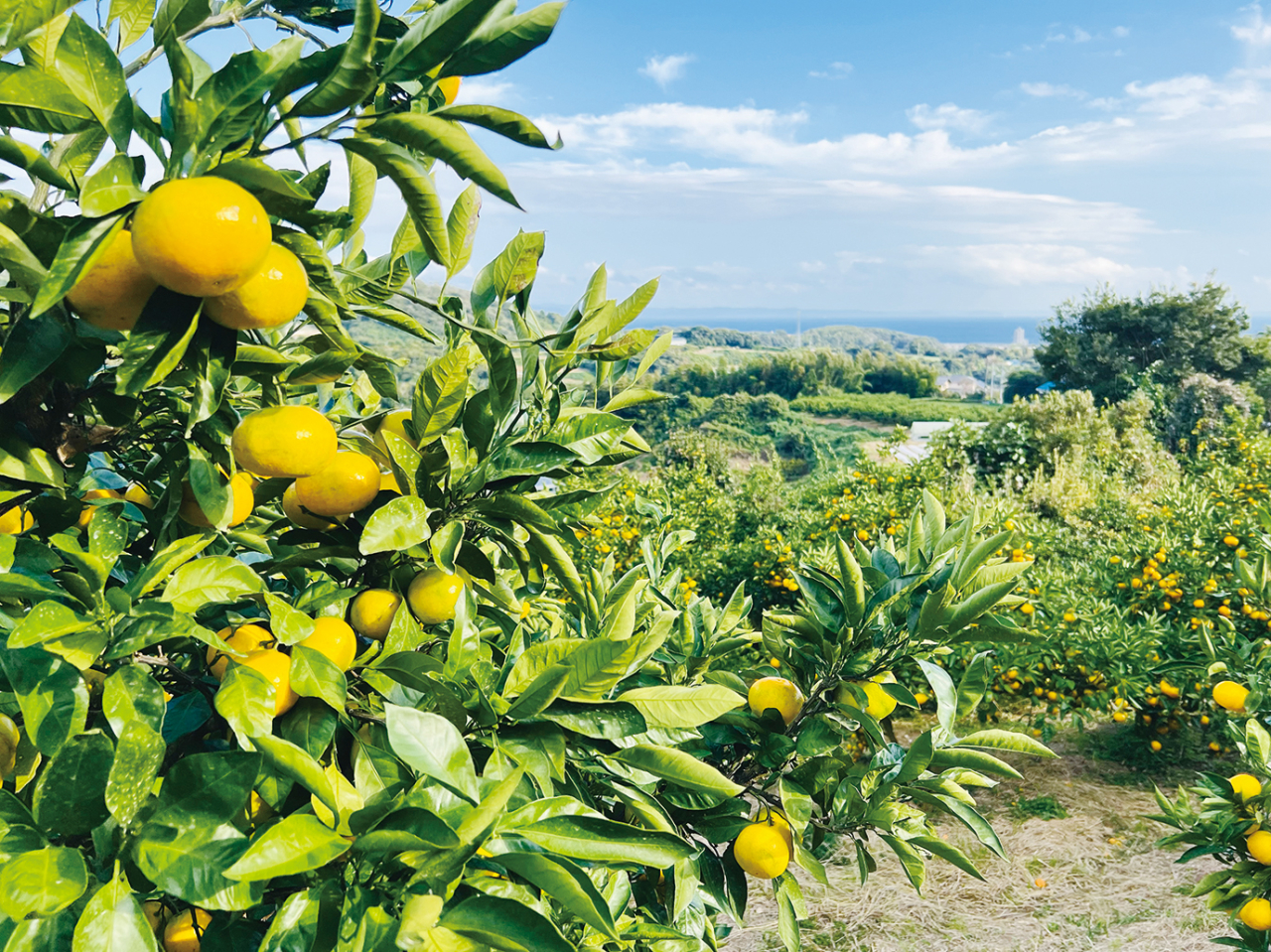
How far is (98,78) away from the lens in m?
0.49

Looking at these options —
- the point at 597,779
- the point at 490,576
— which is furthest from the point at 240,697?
the point at 597,779

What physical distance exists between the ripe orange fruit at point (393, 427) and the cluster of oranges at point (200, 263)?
25cm

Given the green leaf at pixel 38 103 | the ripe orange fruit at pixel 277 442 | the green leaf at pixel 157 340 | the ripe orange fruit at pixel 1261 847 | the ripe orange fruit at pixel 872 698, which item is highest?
the green leaf at pixel 38 103

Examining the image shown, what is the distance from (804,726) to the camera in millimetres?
1106

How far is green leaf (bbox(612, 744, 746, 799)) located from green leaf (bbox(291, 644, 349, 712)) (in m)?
0.28

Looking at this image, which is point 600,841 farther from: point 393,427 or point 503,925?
point 393,427

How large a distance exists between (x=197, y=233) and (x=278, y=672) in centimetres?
36

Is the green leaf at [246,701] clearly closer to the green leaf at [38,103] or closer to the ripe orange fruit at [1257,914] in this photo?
the green leaf at [38,103]

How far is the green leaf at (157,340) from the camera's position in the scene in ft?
1.68

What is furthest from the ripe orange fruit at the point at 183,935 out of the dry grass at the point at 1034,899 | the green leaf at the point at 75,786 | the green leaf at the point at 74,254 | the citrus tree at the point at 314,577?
the dry grass at the point at 1034,899

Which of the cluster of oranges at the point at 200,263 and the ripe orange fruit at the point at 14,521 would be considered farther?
the ripe orange fruit at the point at 14,521

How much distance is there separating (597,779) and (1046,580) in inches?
147

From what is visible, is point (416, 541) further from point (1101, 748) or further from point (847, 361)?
point (847, 361)

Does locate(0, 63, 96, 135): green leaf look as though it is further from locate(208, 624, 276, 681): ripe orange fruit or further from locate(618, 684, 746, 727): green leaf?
locate(618, 684, 746, 727): green leaf
